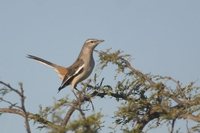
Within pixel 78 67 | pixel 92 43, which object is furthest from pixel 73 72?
pixel 92 43

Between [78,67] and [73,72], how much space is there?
148 mm

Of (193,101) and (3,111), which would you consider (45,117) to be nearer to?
(3,111)

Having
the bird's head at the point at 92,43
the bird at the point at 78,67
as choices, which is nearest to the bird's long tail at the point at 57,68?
the bird at the point at 78,67

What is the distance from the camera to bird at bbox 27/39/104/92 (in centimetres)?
1093

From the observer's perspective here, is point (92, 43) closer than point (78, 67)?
No

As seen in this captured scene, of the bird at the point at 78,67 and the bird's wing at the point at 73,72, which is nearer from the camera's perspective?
the bird's wing at the point at 73,72

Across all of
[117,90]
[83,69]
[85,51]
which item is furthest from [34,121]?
[85,51]

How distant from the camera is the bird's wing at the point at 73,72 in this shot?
35.4 feet

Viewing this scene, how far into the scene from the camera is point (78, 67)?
11.2m

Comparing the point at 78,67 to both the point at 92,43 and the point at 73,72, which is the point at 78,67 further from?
the point at 92,43

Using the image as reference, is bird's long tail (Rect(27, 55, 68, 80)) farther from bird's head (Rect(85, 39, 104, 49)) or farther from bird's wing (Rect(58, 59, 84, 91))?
bird's head (Rect(85, 39, 104, 49))

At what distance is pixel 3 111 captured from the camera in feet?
21.0

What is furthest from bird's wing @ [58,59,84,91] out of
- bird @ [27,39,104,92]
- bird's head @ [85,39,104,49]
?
bird's head @ [85,39,104,49]

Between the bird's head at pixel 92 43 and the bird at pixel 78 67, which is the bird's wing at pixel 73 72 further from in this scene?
the bird's head at pixel 92 43
